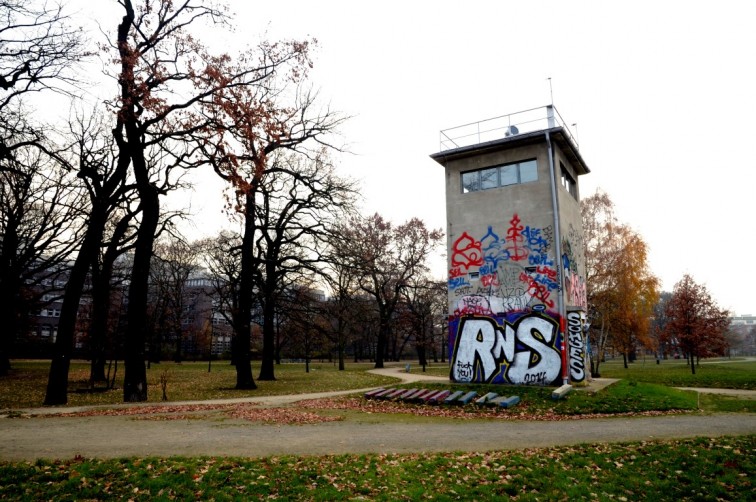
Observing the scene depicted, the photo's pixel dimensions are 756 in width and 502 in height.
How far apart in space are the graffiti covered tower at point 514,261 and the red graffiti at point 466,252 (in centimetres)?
4

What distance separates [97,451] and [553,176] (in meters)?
17.6

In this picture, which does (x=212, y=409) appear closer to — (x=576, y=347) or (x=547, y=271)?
(x=547, y=271)

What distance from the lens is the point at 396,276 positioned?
40375 millimetres

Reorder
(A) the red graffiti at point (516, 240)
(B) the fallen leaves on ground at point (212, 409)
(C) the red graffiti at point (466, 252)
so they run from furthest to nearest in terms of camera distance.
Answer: (C) the red graffiti at point (466, 252)
(A) the red graffiti at point (516, 240)
(B) the fallen leaves on ground at point (212, 409)

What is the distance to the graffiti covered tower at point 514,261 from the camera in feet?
59.8

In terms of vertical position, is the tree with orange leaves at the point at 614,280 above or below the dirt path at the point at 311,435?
above

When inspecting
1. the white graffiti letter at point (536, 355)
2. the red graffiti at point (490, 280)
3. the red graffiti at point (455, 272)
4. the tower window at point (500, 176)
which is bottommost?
the white graffiti letter at point (536, 355)

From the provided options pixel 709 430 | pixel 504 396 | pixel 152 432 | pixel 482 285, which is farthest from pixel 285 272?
pixel 709 430

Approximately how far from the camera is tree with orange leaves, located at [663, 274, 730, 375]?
32.1 metres

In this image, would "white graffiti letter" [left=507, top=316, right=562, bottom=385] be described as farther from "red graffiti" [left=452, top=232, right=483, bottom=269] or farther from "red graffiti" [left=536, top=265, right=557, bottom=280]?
"red graffiti" [left=452, top=232, right=483, bottom=269]

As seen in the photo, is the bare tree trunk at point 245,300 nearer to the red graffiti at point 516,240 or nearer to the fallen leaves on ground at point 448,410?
the fallen leaves on ground at point 448,410

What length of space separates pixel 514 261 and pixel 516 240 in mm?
904

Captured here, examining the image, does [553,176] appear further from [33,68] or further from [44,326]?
[44,326]

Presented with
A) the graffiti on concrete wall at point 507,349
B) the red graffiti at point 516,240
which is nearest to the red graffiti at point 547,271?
the red graffiti at point 516,240
